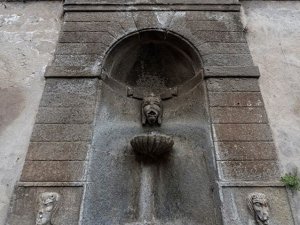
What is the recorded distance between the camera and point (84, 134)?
11.6ft

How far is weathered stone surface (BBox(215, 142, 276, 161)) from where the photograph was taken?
3.40 m

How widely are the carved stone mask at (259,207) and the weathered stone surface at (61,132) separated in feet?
6.23

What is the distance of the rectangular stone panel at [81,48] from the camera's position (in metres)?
4.26

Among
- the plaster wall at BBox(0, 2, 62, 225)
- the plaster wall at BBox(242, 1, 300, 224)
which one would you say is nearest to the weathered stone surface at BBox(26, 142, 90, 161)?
the plaster wall at BBox(0, 2, 62, 225)

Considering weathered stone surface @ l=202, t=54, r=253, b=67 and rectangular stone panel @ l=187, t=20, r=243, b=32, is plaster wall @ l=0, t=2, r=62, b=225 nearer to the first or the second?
rectangular stone panel @ l=187, t=20, r=243, b=32

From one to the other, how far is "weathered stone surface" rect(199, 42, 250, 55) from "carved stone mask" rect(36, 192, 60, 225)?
8.95 feet

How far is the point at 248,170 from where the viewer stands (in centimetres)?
331

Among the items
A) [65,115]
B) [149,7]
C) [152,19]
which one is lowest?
[65,115]

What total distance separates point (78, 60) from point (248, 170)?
2622mm

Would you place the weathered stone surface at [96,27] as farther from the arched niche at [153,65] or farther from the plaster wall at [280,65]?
the plaster wall at [280,65]

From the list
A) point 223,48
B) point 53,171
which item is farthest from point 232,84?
point 53,171

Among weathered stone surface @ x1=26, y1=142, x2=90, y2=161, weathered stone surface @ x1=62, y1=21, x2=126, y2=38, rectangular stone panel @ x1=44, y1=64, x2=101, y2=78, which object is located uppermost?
weathered stone surface @ x1=62, y1=21, x2=126, y2=38

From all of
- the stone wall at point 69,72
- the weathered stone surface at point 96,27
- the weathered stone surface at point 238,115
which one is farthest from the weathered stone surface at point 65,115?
the weathered stone surface at point 238,115

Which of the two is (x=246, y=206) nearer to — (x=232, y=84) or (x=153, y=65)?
(x=232, y=84)
